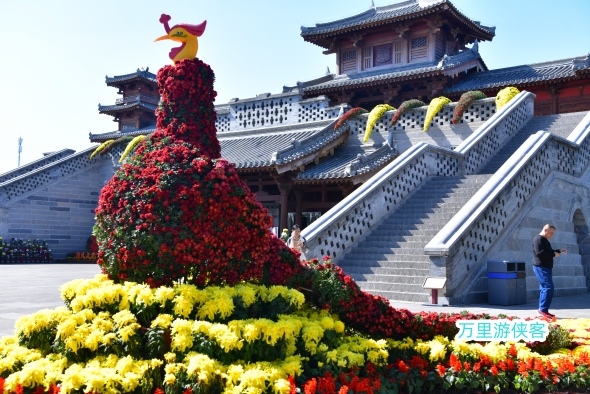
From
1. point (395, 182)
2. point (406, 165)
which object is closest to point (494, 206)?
point (395, 182)

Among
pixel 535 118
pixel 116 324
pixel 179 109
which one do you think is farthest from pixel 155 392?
pixel 535 118

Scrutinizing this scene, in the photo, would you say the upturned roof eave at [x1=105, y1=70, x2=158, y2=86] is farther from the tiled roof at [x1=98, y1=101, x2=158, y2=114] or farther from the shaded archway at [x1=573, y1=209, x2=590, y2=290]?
the shaded archway at [x1=573, y1=209, x2=590, y2=290]

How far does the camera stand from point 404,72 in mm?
25297

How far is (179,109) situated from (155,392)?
8.67 feet

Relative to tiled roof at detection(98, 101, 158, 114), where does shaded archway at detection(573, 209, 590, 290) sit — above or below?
below

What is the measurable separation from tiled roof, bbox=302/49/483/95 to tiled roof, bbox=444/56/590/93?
92 centimetres

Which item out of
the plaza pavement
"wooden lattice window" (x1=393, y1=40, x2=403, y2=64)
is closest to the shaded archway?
the plaza pavement

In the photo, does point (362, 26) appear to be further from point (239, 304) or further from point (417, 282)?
point (239, 304)

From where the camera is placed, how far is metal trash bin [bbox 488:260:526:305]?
10102 millimetres

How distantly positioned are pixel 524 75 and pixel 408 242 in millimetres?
15338

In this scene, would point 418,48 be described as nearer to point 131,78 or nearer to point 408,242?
point 408,242

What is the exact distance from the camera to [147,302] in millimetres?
4781

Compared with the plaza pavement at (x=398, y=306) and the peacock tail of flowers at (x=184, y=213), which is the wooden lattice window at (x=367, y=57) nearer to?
the plaza pavement at (x=398, y=306)

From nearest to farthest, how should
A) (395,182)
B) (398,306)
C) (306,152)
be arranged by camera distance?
(398,306) < (395,182) < (306,152)
